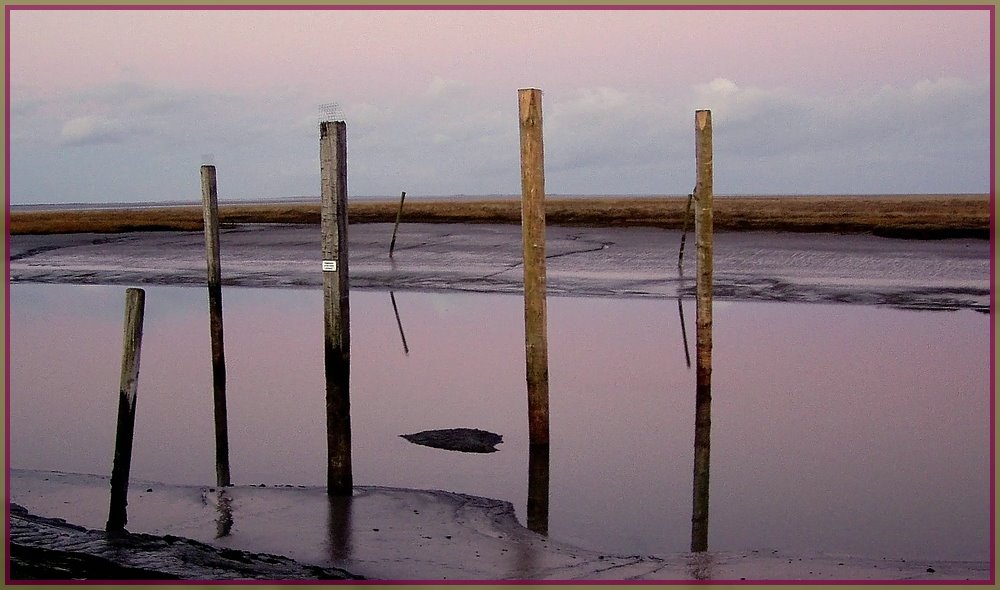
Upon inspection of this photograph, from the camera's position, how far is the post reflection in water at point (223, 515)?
802 centimetres

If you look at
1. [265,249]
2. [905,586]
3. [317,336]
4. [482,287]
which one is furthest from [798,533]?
[265,249]

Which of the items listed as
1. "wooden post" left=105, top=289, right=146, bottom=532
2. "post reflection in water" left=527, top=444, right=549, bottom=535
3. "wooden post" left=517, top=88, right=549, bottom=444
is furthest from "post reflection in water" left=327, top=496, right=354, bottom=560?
"wooden post" left=517, top=88, right=549, bottom=444

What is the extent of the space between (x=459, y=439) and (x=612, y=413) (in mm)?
2113

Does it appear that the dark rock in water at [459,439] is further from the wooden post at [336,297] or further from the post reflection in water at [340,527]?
the post reflection in water at [340,527]

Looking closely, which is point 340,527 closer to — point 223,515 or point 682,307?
point 223,515

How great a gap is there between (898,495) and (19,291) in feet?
80.4

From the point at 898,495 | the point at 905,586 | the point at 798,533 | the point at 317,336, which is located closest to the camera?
the point at 905,586

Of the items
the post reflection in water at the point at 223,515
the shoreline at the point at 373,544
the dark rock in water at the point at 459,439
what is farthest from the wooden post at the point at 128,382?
the dark rock in water at the point at 459,439

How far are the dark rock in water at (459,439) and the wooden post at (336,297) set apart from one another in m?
1.84

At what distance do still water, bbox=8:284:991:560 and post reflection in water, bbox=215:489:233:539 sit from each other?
108 cm

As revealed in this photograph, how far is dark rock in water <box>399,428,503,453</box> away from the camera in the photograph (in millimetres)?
10938

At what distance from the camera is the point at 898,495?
952cm

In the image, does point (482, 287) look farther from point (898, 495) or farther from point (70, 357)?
point (898, 495)

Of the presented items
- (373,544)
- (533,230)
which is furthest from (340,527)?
(533,230)
